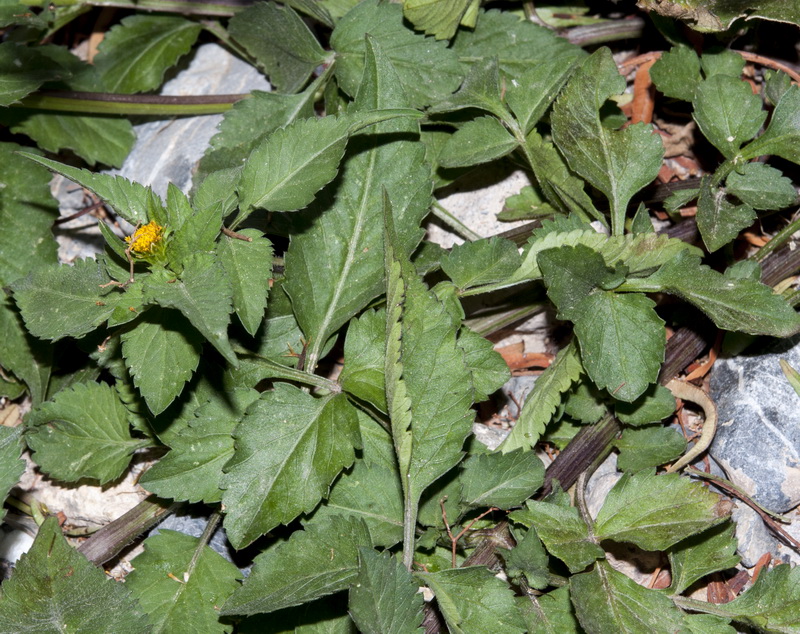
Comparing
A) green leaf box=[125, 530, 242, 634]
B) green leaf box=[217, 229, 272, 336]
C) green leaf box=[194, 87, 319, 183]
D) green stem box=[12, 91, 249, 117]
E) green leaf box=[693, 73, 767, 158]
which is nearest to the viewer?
green leaf box=[217, 229, 272, 336]

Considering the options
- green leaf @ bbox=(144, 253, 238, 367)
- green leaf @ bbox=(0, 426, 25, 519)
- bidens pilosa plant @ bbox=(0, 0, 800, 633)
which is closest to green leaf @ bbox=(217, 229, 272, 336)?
bidens pilosa plant @ bbox=(0, 0, 800, 633)

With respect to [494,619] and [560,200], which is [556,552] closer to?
[494,619]

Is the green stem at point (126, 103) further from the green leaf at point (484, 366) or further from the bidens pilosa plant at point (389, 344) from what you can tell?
the green leaf at point (484, 366)

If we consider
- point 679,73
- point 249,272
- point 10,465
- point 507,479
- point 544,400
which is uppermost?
point 679,73

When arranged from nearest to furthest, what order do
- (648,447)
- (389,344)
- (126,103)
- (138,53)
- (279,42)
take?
(389,344) < (648,447) < (279,42) < (126,103) < (138,53)

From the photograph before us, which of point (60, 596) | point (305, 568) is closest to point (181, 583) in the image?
point (60, 596)

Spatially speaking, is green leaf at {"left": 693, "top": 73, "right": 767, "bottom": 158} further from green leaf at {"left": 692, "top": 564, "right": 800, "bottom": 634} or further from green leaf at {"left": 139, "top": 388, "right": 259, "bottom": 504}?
green leaf at {"left": 139, "top": 388, "right": 259, "bottom": 504}

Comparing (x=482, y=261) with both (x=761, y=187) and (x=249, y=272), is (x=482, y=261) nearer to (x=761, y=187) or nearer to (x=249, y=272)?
(x=249, y=272)
